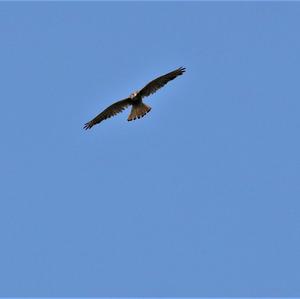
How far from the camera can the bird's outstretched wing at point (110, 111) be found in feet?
134

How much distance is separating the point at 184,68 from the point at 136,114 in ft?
7.35

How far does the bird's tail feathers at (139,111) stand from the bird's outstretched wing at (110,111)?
707mm

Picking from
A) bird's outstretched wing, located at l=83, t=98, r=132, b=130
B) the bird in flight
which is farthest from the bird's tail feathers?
bird's outstretched wing, located at l=83, t=98, r=132, b=130

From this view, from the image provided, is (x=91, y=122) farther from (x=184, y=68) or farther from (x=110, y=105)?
(x=184, y=68)

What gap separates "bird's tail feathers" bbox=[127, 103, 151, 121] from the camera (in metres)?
39.7

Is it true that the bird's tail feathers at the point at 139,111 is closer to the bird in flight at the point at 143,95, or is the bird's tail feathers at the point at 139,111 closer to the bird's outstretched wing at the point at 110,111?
the bird in flight at the point at 143,95

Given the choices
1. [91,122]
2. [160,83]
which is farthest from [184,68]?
[91,122]

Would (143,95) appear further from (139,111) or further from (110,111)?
(110,111)

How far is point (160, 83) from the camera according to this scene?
3984cm

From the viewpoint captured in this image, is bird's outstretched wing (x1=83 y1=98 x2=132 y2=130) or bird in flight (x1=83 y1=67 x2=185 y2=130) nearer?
bird in flight (x1=83 y1=67 x2=185 y2=130)

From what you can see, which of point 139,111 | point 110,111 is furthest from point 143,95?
point 110,111

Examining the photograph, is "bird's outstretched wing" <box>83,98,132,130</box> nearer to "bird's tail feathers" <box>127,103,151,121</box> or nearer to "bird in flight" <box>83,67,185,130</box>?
"bird in flight" <box>83,67,185,130</box>

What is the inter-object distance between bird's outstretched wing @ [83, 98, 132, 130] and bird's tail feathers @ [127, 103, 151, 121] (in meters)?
0.71

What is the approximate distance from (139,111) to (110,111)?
1789mm
